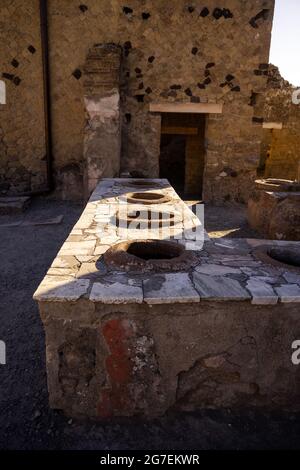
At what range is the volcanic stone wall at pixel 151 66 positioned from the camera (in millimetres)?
7508

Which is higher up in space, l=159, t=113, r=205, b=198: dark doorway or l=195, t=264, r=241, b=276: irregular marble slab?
l=159, t=113, r=205, b=198: dark doorway

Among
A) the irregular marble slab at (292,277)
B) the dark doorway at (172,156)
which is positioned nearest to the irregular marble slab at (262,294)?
the irregular marble slab at (292,277)

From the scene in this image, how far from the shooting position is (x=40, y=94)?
25.5 ft

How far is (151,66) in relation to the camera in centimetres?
771

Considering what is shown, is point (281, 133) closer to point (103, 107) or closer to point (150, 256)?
point (103, 107)

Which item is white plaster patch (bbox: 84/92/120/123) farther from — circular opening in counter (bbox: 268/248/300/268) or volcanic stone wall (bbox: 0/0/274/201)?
circular opening in counter (bbox: 268/248/300/268)

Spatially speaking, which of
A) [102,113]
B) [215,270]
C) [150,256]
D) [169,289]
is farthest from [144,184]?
[169,289]

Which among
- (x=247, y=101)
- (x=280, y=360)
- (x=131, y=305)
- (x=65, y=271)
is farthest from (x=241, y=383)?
(x=247, y=101)

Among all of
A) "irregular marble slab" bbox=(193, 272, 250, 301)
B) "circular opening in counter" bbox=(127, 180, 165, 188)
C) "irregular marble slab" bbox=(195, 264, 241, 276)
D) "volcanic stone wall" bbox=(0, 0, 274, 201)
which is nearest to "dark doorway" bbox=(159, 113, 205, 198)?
"volcanic stone wall" bbox=(0, 0, 274, 201)

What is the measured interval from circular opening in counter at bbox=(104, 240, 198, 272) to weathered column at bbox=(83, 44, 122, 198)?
4.68 meters

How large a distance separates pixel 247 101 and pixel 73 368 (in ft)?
25.1

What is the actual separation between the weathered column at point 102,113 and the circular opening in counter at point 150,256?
15.4 ft

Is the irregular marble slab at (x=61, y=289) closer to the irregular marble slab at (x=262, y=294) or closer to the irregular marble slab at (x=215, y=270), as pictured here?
the irregular marble slab at (x=215, y=270)

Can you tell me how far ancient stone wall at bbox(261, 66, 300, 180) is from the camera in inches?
477
